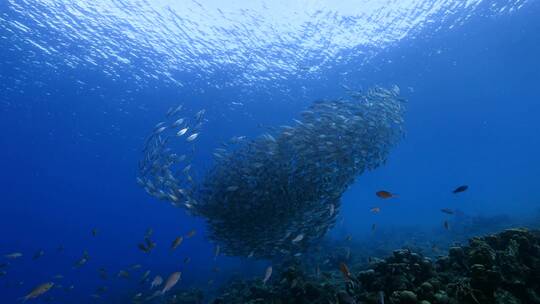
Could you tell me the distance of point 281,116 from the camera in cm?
3859

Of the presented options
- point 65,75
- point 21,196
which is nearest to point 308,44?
point 65,75

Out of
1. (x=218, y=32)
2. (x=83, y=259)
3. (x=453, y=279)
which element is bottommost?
(x=83, y=259)

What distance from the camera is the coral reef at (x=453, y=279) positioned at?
4.91 metres

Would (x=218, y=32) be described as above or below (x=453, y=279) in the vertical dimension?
above

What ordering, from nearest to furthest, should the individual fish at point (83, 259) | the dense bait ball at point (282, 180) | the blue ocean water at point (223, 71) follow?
the dense bait ball at point (282, 180)
the individual fish at point (83, 259)
the blue ocean water at point (223, 71)

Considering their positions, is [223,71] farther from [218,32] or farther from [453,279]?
[453,279]

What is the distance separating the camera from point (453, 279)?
5.77 m

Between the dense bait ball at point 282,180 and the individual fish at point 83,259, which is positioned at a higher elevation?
the dense bait ball at point 282,180

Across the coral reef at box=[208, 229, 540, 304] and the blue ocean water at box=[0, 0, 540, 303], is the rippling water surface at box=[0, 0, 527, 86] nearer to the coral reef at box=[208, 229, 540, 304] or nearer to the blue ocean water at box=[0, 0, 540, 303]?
the blue ocean water at box=[0, 0, 540, 303]

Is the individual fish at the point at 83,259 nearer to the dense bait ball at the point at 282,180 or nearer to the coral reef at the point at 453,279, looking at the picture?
the dense bait ball at the point at 282,180

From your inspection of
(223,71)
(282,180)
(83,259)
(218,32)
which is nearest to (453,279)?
(282,180)

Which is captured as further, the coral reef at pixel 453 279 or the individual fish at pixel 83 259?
the individual fish at pixel 83 259

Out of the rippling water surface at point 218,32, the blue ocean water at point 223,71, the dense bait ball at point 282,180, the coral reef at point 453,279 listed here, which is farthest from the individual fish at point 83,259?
the rippling water surface at point 218,32

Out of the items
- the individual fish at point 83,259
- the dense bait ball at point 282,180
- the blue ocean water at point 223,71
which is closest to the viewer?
the dense bait ball at point 282,180
